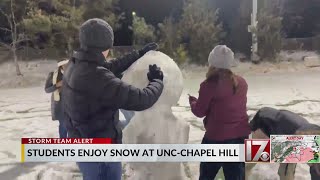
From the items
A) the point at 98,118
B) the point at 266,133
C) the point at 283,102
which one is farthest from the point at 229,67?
the point at 283,102

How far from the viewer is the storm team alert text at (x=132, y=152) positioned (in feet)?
6.94

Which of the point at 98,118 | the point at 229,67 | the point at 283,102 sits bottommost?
the point at 283,102

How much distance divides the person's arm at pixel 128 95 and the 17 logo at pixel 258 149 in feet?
2.38

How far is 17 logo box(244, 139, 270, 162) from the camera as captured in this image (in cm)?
232

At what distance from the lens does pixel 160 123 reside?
268cm

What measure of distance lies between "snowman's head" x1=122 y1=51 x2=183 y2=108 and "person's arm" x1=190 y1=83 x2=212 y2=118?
347mm

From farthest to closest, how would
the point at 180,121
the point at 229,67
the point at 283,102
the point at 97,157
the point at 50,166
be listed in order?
the point at 283,102 → the point at 50,166 → the point at 180,121 → the point at 229,67 → the point at 97,157

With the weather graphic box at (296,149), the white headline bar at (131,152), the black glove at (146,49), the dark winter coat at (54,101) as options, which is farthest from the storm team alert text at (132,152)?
the dark winter coat at (54,101)

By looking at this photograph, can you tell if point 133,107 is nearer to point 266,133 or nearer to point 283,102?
point 266,133

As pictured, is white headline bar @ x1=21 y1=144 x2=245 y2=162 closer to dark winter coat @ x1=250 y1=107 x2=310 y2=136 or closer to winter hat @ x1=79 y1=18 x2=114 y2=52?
dark winter coat @ x1=250 y1=107 x2=310 y2=136

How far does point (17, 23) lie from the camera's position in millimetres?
8852

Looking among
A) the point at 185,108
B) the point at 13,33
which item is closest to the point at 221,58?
the point at 185,108

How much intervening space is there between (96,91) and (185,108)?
10.2 feet

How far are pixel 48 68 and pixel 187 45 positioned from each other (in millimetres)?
3297
